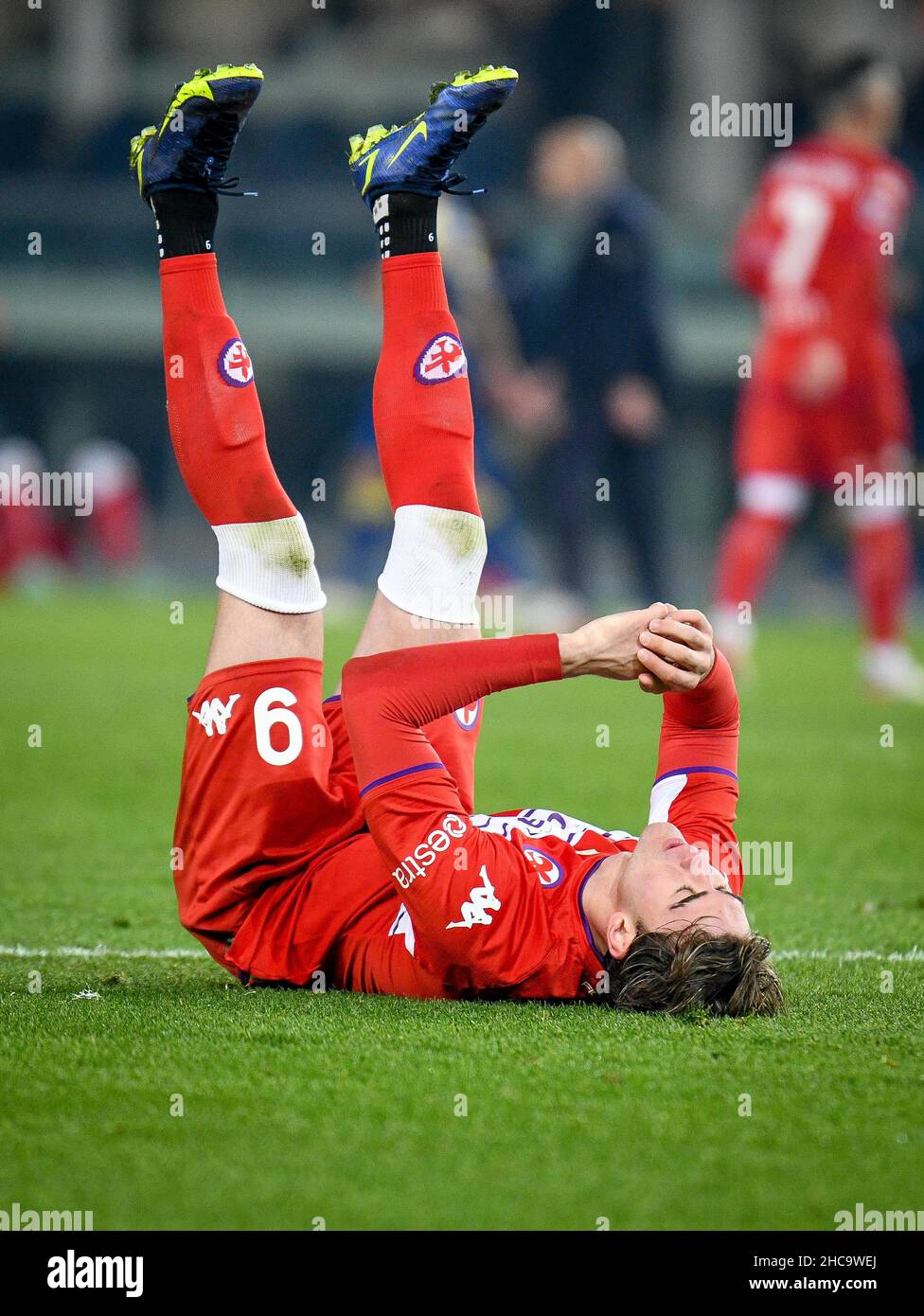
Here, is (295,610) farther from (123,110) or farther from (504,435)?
(123,110)

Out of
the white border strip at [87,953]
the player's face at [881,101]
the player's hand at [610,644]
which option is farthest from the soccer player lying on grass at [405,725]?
the player's face at [881,101]

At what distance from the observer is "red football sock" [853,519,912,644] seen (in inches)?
409

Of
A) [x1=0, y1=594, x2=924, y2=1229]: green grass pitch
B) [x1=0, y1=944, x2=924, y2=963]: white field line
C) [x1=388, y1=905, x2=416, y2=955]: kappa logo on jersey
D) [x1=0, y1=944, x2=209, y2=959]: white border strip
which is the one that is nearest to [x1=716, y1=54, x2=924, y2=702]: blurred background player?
[x1=0, y1=594, x2=924, y2=1229]: green grass pitch

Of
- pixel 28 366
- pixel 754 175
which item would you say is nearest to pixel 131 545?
pixel 28 366

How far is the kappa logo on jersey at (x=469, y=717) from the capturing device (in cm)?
441

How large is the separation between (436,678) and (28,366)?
74.5ft

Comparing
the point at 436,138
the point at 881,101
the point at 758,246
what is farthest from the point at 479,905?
the point at 881,101

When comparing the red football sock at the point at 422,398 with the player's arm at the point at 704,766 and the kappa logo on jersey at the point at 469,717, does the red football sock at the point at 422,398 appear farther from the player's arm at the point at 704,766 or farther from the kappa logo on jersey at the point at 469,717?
the player's arm at the point at 704,766

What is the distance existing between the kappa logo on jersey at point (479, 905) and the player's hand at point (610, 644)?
0.48 m

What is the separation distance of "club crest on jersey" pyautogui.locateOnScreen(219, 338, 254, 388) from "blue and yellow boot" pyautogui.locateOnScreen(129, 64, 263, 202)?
1.38 ft

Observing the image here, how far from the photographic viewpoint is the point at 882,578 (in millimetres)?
Result: 10406

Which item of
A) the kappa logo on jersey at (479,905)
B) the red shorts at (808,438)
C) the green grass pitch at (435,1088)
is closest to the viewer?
the green grass pitch at (435,1088)
